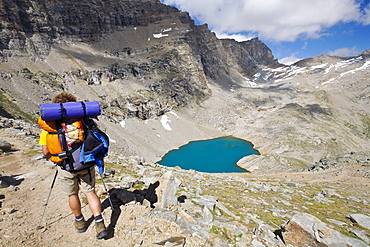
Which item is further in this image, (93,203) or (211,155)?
(211,155)

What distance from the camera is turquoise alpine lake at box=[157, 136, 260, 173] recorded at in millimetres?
52281

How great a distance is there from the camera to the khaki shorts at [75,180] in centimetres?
527

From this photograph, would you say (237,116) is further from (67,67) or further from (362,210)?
(362,210)

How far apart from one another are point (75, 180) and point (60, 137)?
4.24 feet

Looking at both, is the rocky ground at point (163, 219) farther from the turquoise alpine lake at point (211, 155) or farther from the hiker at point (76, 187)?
the turquoise alpine lake at point (211, 155)

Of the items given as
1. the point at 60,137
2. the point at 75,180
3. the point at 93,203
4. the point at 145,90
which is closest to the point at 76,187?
the point at 75,180

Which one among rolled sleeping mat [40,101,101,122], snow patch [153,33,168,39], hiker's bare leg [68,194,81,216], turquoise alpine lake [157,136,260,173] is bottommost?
turquoise alpine lake [157,136,260,173]

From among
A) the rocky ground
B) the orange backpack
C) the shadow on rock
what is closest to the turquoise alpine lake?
the rocky ground

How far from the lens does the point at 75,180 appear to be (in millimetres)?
5371

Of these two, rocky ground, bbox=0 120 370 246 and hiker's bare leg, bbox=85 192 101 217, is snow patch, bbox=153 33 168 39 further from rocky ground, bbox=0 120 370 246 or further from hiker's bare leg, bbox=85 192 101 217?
hiker's bare leg, bbox=85 192 101 217

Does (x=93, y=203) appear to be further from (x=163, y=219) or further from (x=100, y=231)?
(x=163, y=219)

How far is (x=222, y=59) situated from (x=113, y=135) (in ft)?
491

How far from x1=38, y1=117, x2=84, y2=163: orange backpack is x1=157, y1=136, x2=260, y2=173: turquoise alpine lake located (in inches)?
1844

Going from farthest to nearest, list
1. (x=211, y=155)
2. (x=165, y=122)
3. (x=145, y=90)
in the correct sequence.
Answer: (x=145, y=90) → (x=165, y=122) → (x=211, y=155)
